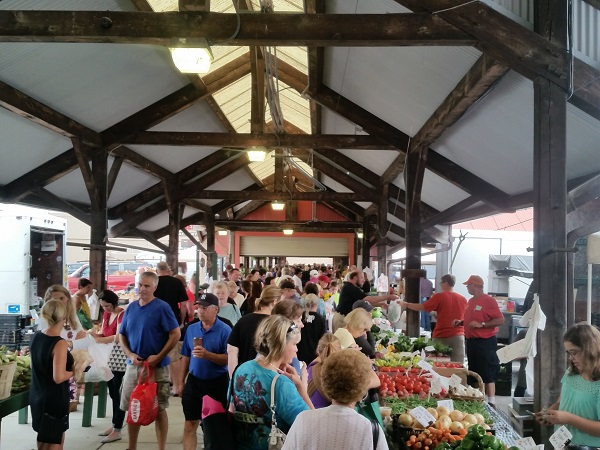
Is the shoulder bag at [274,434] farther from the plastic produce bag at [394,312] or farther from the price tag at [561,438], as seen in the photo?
the plastic produce bag at [394,312]

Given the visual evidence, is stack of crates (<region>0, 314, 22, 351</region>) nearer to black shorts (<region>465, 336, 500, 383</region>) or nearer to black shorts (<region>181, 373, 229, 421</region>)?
black shorts (<region>181, 373, 229, 421</region>)

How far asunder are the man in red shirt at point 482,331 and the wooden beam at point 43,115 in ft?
18.4

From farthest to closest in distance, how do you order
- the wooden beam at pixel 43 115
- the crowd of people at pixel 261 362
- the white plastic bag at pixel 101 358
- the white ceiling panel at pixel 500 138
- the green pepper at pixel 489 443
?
the wooden beam at pixel 43 115 < the white plastic bag at pixel 101 358 < the white ceiling panel at pixel 500 138 < the green pepper at pixel 489 443 < the crowd of people at pixel 261 362

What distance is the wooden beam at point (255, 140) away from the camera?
909 cm

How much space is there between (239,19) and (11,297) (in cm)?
704

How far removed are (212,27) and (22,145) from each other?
448cm

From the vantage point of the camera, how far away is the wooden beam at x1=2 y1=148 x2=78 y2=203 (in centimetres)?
869

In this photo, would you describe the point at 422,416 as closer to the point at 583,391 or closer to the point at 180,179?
the point at 583,391

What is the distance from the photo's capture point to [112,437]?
5586 mm

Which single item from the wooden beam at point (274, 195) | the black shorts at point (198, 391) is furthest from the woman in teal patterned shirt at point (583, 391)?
the wooden beam at point (274, 195)

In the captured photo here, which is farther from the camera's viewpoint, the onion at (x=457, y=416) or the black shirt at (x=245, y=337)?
the black shirt at (x=245, y=337)

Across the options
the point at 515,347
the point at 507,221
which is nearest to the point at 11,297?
the point at 515,347

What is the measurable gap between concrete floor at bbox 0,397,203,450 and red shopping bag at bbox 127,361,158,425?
3.47ft

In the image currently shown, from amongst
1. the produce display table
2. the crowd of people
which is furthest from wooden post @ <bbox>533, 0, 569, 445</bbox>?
the crowd of people
